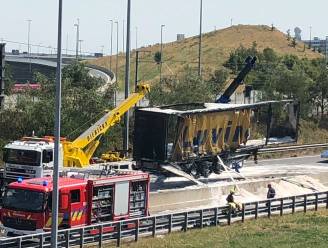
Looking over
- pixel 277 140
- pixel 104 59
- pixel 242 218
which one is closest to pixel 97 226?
pixel 242 218

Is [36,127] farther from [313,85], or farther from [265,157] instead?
[313,85]

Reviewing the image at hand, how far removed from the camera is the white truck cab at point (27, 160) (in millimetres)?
32125

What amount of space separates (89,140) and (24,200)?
12.7m

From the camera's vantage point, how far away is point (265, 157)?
5797cm

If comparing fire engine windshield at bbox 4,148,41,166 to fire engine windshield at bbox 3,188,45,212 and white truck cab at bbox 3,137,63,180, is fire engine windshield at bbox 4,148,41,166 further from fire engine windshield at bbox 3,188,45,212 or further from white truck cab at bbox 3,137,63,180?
fire engine windshield at bbox 3,188,45,212

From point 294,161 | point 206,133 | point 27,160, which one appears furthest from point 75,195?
point 294,161

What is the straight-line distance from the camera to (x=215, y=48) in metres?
134

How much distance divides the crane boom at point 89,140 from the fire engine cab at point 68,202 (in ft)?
28.3

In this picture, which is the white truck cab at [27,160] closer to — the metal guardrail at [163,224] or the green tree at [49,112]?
the metal guardrail at [163,224]

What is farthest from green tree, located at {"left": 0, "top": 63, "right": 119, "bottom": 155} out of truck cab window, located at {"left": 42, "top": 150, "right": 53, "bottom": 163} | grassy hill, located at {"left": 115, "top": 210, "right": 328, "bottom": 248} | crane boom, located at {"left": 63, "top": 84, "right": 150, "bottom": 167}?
grassy hill, located at {"left": 115, "top": 210, "right": 328, "bottom": 248}

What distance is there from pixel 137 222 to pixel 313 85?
49772mm

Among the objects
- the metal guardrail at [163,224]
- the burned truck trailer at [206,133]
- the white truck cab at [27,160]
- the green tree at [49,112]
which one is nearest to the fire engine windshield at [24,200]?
the metal guardrail at [163,224]

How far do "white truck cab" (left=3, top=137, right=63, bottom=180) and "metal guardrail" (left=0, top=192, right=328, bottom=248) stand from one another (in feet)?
18.6

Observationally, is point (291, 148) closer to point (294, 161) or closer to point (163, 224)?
point (294, 161)
